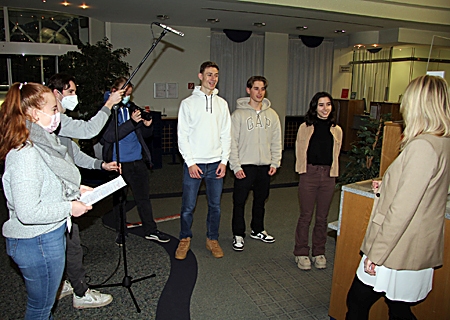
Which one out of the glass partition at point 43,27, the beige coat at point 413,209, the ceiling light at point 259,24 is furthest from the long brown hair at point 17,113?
the ceiling light at point 259,24

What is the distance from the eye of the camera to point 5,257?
3461 millimetres

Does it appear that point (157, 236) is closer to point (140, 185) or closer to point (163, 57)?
point (140, 185)

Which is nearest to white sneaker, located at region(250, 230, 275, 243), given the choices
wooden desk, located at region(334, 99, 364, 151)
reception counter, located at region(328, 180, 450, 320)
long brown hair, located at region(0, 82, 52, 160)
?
reception counter, located at region(328, 180, 450, 320)

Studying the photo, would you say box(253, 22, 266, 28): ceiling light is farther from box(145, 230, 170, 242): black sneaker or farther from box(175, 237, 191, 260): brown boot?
box(175, 237, 191, 260): brown boot

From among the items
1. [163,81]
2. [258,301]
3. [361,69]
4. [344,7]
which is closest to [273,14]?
[344,7]

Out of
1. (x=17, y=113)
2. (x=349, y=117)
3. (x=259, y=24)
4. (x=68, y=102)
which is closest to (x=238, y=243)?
(x=68, y=102)

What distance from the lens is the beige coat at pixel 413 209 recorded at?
159 cm

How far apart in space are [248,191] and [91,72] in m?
3.40

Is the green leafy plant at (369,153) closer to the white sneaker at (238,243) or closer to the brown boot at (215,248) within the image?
the white sneaker at (238,243)

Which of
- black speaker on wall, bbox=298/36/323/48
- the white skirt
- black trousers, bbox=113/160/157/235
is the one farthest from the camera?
black speaker on wall, bbox=298/36/323/48

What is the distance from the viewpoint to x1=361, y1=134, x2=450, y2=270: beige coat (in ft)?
5.22

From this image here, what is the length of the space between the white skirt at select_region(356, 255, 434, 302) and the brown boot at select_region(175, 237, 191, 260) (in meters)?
2.06

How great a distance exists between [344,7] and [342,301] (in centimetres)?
556

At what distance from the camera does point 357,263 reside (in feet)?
7.52
